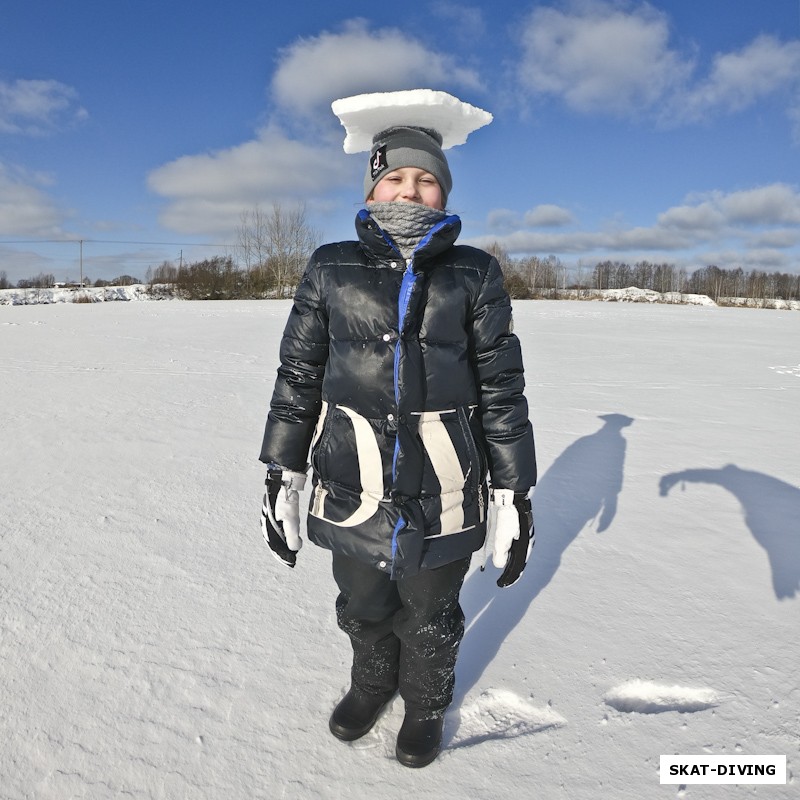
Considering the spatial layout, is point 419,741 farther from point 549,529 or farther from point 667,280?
point 667,280

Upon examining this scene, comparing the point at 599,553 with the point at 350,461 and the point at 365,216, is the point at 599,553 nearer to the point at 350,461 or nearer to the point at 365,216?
the point at 350,461

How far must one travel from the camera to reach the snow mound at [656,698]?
1.61 metres

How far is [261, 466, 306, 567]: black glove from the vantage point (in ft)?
5.01

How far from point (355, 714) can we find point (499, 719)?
420 mm

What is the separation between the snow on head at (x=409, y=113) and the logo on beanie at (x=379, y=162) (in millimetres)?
97

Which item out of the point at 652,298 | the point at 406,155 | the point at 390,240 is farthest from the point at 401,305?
the point at 652,298

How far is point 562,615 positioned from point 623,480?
1.59 metres

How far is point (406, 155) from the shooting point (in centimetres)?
145

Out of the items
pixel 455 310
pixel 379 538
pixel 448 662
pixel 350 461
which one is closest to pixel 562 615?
pixel 448 662

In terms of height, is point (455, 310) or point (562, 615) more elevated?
point (455, 310)

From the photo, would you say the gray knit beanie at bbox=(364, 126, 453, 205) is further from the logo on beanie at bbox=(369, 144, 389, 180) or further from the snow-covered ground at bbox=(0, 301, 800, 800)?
the snow-covered ground at bbox=(0, 301, 800, 800)

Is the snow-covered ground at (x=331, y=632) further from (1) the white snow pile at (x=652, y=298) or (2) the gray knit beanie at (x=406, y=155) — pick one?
(1) the white snow pile at (x=652, y=298)

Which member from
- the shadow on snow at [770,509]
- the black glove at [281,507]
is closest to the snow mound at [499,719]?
the black glove at [281,507]

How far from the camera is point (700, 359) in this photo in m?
8.91
